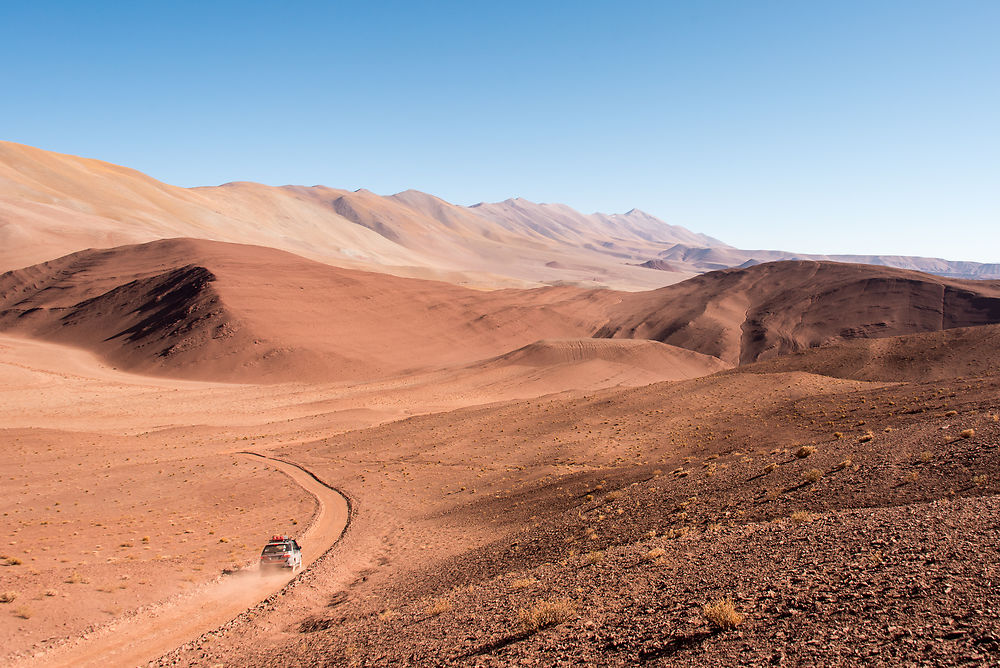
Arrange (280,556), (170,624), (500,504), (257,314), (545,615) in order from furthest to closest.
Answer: (257,314)
(500,504)
(280,556)
(170,624)
(545,615)

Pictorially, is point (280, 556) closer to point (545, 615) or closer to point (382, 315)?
point (545, 615)

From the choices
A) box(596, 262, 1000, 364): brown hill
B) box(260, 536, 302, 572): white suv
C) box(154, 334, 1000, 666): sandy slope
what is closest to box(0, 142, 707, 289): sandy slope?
box(596, 262, 1000, 364): brown hill

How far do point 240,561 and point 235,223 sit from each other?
161163 mm

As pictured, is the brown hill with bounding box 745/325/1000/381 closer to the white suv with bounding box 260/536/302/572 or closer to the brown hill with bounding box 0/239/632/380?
the white suv with bounding box 260/536/302/572

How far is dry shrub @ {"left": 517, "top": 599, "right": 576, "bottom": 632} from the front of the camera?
412 inches

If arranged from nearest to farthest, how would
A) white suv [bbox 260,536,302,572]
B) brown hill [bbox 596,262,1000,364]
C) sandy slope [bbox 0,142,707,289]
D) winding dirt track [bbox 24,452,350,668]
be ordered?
winding dirt track [bbox 24,452,350,668] → white suv [bbox 260,536,302,572] → brown hill [bbox 596,262,1000,364] → sandy slope [bbox 0,142,707,289]

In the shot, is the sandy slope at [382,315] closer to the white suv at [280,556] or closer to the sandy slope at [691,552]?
the sandy slope at [691,552]

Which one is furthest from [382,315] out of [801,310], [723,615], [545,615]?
[723,615]

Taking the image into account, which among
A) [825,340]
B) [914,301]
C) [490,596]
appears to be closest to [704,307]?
[825,340]

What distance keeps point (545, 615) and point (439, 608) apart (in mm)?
2954

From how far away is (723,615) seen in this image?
29.0 feet

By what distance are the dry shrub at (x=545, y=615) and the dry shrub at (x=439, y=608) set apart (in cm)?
218

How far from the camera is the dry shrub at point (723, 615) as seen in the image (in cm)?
879

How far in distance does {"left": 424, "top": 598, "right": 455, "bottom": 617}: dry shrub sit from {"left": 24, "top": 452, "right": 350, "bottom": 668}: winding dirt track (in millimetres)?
5439
